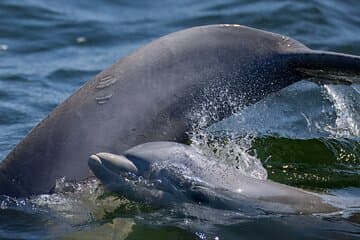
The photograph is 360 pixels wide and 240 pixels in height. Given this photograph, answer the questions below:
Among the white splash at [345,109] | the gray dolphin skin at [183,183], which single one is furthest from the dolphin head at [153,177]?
the white splash at [345,109]

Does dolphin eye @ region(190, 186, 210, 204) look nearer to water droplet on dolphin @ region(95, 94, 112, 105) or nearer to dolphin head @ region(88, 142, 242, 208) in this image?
dolphin head @ region(88, 142, 242, 208)

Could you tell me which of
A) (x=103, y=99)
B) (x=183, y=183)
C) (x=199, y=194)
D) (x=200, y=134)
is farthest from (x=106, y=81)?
(x=199, y=194)

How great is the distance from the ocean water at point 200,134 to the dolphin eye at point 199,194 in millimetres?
63

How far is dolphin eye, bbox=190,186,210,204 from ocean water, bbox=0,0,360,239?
0.06 meters

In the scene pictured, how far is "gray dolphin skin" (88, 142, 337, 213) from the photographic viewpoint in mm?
5773

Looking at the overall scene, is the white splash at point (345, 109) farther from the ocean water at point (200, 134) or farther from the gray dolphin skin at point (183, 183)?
the gray dolphin skin at point (183, 183)

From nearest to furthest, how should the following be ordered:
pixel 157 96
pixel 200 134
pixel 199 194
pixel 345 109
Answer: pixel 199 194 → pixel 157 96 → pixel 200 134 → pixel 345 109

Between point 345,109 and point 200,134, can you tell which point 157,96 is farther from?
point 345,109

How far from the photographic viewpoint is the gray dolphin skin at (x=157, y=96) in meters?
6.07

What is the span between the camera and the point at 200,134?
20.7 feet

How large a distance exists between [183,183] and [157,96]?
1.96 feet

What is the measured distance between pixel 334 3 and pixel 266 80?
8368 mm

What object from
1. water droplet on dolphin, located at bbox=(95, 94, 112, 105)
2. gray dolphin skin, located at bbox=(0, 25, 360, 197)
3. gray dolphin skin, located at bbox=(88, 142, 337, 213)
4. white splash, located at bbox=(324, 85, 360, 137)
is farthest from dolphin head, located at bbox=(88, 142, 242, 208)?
white splash, located at bbox=(324, 85, 360, 137)

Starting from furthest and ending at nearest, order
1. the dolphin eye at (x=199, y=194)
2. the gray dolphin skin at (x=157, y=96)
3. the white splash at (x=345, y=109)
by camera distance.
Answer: the white splash at (x=345, y=109) < the gray dolphin skin at (x=157, y=96) < the dolphin eye at (x=199, y=194)
